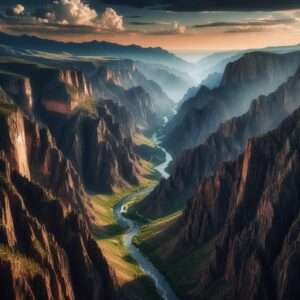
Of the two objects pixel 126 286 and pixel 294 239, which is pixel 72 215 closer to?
pixel 126 286

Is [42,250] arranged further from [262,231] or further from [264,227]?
[264,227]

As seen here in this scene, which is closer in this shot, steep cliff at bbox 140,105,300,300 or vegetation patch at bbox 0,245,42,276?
vegetation patch at bbox 0,245,42,276

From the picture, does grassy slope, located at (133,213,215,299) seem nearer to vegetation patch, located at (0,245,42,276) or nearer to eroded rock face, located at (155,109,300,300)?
eroded rock face, located at (155,109,300,300)

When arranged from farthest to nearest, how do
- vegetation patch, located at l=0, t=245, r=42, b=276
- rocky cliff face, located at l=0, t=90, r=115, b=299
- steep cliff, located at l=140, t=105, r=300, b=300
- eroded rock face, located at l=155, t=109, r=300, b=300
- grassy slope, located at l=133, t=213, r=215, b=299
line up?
1. grassy slope, located at l=133, t=213, r=215, b=299
2. steep cliff, located at l=140, t=105, r=300, b=300
3. eroded rock face, located at l=155, t=109, r=300, b=300
4. rocky cliff face, located at l=0, t=90, r=115, b=299
5. vegetation patch, located at l=0, t=245, r=42, b=276

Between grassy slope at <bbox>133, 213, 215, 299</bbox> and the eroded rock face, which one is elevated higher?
the eroded rock face

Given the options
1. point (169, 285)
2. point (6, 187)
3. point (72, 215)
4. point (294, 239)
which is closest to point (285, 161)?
point (294, 239)

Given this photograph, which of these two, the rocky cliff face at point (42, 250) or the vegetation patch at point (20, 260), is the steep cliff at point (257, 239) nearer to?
the rocky cliff face at point (42, 250)

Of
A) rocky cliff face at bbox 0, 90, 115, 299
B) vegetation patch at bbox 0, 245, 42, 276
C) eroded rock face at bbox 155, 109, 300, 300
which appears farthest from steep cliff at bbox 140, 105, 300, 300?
vegetation patch at bbox 0, 245, 42, 276

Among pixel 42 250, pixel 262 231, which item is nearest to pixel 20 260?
pixel 42 250

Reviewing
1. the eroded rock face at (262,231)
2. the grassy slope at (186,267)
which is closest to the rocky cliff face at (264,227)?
the eroded rock face at (262,231)
